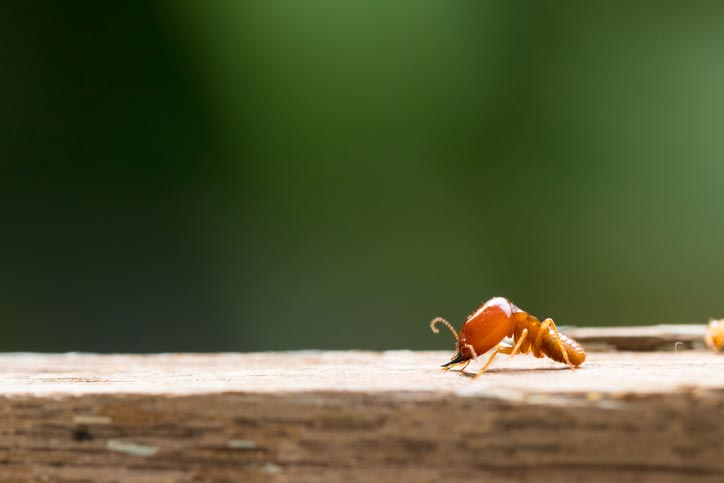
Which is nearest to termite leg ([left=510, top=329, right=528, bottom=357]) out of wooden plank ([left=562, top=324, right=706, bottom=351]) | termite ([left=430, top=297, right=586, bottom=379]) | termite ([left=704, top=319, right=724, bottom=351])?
termite ([left=430, top=297, right=586, bottom=379])

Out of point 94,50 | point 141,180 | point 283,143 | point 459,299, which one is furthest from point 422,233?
point 94,50

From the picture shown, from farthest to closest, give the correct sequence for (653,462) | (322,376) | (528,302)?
(528,302) < (322,376) < (653,462)

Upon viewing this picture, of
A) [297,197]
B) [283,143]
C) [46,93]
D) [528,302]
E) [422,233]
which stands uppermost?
[46,93]

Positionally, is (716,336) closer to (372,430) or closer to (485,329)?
(485,329)

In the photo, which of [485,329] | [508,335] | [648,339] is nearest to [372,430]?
[485,329]

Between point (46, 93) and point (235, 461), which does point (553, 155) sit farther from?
point (235, 461)

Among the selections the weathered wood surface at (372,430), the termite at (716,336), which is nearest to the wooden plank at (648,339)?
the termite at (716,336)
